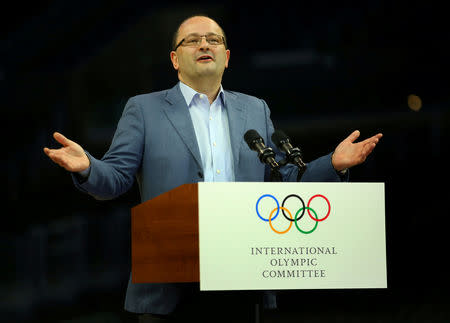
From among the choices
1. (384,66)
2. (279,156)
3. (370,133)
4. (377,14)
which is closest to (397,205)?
(370,133)

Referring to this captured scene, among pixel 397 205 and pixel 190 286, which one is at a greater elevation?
pixel 397 205

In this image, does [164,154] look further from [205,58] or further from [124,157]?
[205,58]

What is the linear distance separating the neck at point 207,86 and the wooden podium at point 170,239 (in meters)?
0.62

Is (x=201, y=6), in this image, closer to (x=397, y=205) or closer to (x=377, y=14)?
(x=377, y=14)

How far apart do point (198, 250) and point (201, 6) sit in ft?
9.46

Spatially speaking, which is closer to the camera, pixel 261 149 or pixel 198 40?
pixel 261 149

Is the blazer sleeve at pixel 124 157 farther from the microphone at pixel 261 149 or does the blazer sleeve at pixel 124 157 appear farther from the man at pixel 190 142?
the microphone at pixel 261 149

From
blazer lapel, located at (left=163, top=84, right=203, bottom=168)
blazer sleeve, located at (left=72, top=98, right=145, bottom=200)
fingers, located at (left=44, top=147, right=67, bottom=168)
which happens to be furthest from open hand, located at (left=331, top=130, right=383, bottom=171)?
fingers, located at (left=44, top=147, right=67, bottom=168)

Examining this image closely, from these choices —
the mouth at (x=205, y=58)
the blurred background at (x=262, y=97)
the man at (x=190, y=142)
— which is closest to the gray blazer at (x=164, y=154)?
the man at (x=190, y=142)

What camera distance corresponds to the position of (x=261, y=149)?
1.78 m

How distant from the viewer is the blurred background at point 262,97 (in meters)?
4.13

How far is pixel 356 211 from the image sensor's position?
5.29 ft

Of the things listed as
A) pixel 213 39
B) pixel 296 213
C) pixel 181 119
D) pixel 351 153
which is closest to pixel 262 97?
pixel 213 39

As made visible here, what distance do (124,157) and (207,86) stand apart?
0.37 meters
